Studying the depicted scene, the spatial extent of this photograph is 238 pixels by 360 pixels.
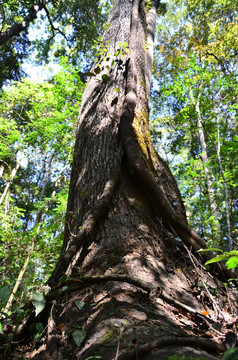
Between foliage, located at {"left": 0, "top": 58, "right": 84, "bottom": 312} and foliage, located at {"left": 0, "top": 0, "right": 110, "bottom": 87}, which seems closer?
Result: foliage, located at {"left": 0, "top": 58, "right": 84, "bottom": 312}

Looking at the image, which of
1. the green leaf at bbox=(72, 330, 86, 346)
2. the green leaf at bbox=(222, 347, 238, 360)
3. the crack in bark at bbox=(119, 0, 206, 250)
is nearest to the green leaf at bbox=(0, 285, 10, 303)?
the green leaf at bbox=(72, 330, 86, 346)

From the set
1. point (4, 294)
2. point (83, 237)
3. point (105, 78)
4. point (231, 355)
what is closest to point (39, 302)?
point (4, 294)

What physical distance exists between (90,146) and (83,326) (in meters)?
1.59

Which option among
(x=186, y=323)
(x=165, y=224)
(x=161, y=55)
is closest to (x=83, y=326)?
(x=186, y=323)

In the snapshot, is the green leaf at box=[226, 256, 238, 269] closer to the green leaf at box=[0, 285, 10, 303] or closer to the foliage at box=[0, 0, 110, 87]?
the green leaf at box=[0, 285, 10, 303]

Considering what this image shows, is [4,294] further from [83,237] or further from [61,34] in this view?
[61,34]

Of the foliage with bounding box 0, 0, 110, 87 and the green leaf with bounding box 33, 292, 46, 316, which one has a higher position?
the foliage with bounding box 0, 0, 110, 87

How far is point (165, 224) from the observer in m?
1.99

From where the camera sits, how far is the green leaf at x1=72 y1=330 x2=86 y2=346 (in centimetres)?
106

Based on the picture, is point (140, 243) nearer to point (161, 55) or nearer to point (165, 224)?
point (165, 224)

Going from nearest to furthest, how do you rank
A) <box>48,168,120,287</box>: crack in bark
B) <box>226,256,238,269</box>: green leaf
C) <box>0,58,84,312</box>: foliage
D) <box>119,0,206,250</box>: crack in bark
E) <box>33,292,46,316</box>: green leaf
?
1. <box>33,292,46,316</box>: green leaf
2. <box>226,256,238,269</box>: green leaf
3. <box>48,168,120,287</box>: crack in bark
4. <box>119,0,206,250</box>: crack in bark
5. <box>0,58,84,312</box>: foliage

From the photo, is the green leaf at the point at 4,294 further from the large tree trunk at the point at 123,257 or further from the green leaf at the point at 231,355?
the green leaf at the point at 231,355

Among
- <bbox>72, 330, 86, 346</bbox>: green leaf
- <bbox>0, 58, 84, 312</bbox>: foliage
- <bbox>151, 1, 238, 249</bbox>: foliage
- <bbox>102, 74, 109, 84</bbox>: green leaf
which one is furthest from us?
<bbox>151, 1, 238, 249</bbox>: foliage

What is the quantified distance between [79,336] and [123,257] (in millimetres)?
528
